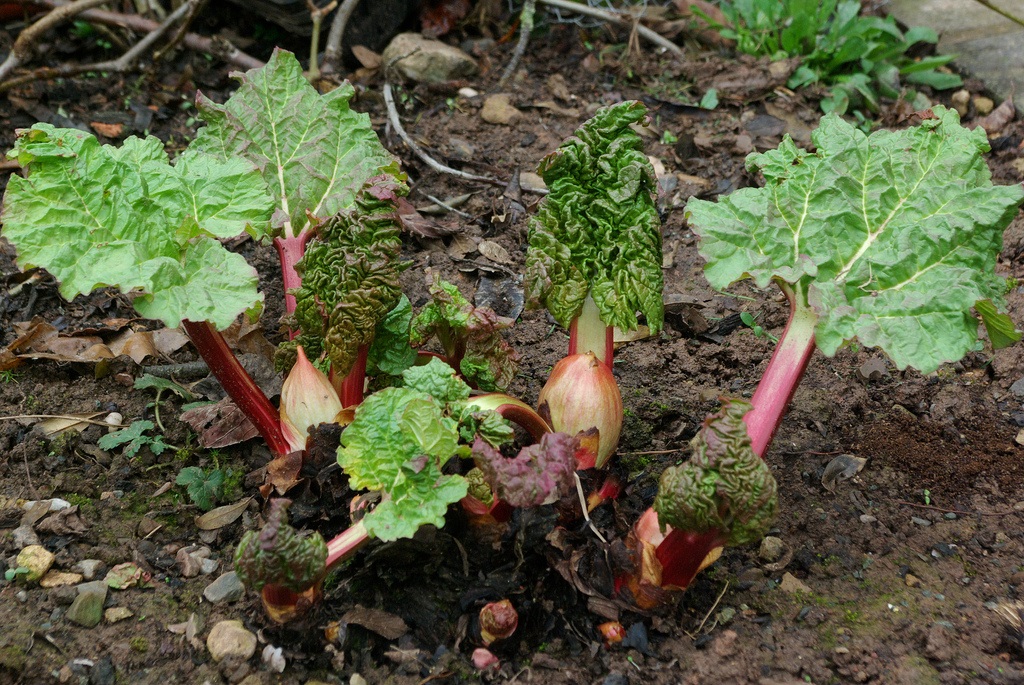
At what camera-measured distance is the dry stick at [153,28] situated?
430 centimetres

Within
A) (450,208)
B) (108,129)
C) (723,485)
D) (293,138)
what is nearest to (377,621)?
(723,485)

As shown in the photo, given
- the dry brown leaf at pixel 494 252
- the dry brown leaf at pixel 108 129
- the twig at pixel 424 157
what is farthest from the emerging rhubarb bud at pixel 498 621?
the dry brown leaf at pixel 108 129

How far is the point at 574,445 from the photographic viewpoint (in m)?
2.12

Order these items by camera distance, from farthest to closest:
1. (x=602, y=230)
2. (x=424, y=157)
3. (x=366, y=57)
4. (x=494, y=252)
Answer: (x=366, y=57) < (x=424, y=157) < (x=494, y=252) < (x=602, y=230)

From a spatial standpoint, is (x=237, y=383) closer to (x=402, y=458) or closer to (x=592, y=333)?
(x=402, y=458)

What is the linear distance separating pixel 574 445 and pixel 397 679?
71 cm

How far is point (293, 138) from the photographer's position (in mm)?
2723

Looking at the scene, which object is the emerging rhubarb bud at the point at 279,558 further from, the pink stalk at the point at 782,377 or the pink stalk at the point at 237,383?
the pink stalk at the point at 782,377

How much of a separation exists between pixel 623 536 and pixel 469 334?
2.21ft

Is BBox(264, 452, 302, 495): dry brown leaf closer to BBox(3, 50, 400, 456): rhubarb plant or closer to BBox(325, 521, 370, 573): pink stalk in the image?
BBox(3, 50, 400, 456): rhubarb plant

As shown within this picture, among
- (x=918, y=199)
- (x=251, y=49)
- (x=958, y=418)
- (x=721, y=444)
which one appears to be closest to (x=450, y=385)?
(x=721, y=444)

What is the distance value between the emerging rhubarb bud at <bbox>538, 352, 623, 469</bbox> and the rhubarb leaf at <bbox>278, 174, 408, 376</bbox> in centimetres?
50

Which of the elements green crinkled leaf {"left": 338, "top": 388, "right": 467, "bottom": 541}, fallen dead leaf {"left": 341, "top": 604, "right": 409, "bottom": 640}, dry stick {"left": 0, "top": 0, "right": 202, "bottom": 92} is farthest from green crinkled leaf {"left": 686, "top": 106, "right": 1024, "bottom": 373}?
dry stick {"left": 0, "top": 0, "right": 202, "bottom": 92}

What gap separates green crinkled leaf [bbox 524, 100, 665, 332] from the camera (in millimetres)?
2344
